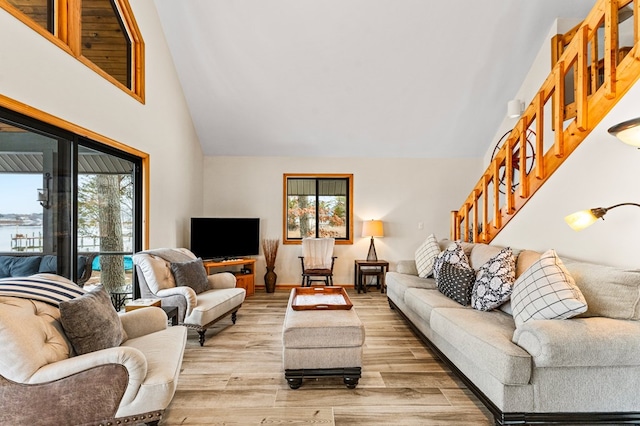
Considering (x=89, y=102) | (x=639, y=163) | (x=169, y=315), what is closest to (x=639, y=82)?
(x=639, y=163)

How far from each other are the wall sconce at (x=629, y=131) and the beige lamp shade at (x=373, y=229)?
4.06m

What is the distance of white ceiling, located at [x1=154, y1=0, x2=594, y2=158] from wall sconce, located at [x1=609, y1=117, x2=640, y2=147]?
2903 mm

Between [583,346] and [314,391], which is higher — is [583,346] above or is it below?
above

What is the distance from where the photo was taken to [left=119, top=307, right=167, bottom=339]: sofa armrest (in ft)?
7.91

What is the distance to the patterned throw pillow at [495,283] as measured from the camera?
2748mm

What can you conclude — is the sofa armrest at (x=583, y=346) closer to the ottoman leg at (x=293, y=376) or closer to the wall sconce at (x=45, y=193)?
the ottoman leg at (x=293, y=376)

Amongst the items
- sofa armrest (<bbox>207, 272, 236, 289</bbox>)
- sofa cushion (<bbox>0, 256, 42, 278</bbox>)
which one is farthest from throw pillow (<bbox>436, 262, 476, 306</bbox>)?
sofa cushion (<bbox>0, 256, 42, 278</bbox>)

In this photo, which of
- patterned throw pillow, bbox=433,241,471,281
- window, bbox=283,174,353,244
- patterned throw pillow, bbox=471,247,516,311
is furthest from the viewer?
window, bbox=283,174,353,244

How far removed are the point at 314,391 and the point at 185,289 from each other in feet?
5.46

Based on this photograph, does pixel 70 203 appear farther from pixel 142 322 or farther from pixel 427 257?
pixel 427 257

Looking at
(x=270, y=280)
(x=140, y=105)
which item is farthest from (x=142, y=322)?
(x=270, y=280)

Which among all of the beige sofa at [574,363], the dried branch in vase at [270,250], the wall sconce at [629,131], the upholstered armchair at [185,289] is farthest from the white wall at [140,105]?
the wall sconce at [629,131]

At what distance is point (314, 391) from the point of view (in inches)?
98.3

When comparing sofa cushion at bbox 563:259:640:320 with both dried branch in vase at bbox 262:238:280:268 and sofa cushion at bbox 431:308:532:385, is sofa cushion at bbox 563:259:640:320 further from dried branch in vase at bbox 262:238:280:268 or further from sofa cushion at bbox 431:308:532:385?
dried branch in vase at bbox 262:238:280:268
